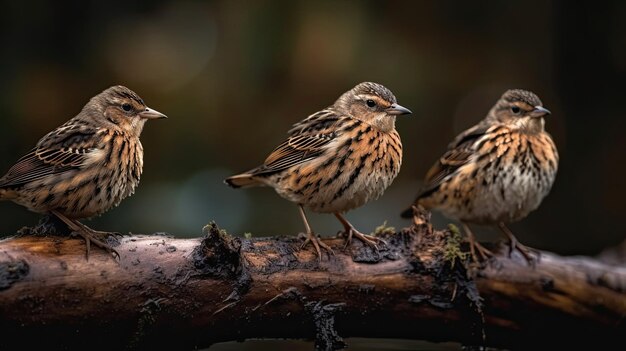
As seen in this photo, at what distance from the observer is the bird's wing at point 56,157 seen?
4.77 meters

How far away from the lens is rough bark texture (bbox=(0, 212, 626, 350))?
444 centimetres

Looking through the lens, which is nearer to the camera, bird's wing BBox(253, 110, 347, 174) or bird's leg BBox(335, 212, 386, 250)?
bird's leg BBox(335, 212, 386, 250)

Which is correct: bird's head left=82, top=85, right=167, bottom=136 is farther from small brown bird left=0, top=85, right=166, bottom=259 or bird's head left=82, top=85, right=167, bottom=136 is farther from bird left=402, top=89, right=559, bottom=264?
bird left=402, top=89, right=559, bottom=264

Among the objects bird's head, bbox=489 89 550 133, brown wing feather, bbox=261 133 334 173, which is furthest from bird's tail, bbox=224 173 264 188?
bird's head, bbox=489 89 550 133

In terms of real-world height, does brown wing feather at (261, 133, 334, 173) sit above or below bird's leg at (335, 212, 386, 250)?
above

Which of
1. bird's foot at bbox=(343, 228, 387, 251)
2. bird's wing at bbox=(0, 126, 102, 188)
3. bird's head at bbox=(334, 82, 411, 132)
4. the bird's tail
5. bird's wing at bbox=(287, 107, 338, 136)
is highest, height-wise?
bird's head at bbox=(334, 82, 411, 132)

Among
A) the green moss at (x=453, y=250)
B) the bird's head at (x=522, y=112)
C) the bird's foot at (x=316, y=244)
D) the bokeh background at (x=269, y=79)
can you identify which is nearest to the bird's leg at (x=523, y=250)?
the green moss at (x=453, y=250)

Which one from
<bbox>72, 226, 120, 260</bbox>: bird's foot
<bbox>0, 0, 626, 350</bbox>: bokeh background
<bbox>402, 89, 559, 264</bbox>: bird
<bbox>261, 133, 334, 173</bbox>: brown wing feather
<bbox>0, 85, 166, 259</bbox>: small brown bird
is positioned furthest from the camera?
<bbox>0, 0, 626, 350</bbox>: bokeh background

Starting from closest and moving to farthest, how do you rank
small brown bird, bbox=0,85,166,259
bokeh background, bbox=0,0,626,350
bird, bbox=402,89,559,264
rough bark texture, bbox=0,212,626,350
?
1. rough bark texture, bbox=0,212,626,350
2. small brown bird, bbox=0,85,166,259
3. bird, bbox=402,89,559,264
4. bokeh background, bbox=0,0,626,350

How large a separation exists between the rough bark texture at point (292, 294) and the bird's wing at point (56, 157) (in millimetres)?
385

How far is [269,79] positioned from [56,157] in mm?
4074

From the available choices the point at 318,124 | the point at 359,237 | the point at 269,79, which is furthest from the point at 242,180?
the point at 269,79

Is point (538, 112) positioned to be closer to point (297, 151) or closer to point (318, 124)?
point (318, 124)

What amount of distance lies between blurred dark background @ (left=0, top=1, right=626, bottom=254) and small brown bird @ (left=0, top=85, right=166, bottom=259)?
119 inches
